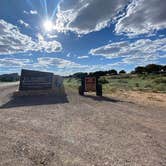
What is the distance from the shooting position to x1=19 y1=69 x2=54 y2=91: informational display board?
1917 centimetres

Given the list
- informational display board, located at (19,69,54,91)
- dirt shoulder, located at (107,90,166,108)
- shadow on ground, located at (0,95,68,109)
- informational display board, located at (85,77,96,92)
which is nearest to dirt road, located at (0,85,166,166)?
shadow on ground, located at (0,95,68,109)

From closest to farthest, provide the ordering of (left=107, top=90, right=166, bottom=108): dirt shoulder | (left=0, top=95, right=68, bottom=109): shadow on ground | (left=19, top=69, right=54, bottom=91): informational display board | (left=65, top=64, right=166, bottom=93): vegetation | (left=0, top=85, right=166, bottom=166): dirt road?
1. (left=0, top=85, right=166, bottom=166): dirt road
2. (left=0, top=95, right=68, bottom=109): shadow on ground
3. (left=107, top=90, right=166, bottom=108): dirt shoulder
4. (left=19, top=69, right=54, bottom=91): informational display board
5. (left=65, top=64, right=166, bottom=93): vegetation

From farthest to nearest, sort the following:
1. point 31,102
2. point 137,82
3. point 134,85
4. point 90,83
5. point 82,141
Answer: point 137,82 < point 134,85 < point 90,83 < point 31,102 < point 82,141

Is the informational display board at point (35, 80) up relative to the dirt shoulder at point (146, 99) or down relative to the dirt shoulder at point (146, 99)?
up

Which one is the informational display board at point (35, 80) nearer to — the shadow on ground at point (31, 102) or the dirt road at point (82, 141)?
the shadow on ground at point (31, 102)

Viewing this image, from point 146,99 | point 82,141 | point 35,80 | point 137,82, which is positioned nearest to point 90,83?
point 35,80

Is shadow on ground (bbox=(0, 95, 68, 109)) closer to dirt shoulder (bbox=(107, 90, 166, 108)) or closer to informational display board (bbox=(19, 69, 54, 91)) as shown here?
informational display board (bbox=(19, 69, 54, 91))

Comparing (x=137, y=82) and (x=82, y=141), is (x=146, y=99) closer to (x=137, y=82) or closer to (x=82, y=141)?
(x=82, y=141)

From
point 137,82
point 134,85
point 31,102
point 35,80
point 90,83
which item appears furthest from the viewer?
point 137,82

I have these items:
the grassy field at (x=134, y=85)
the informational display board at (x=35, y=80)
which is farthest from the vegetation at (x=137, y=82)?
the informational display board at (x=35, y=80)

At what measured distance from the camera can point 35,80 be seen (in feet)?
64.1

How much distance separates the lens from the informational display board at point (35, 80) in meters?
19.2

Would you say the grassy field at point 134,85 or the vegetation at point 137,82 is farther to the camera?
the vegetation at point 137,82

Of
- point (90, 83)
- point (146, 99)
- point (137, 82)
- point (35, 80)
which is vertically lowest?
point (146, 99)
